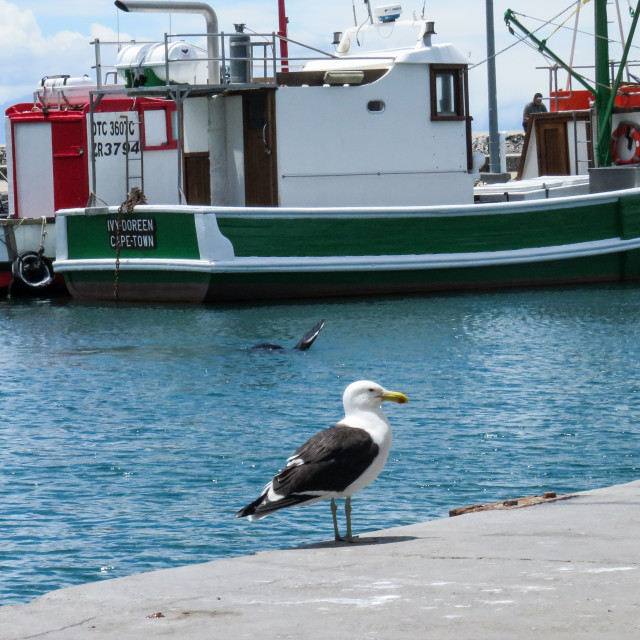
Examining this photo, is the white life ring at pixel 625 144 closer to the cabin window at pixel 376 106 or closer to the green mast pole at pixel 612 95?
the green mast pole at pixel 612 95

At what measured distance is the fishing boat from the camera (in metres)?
18.2

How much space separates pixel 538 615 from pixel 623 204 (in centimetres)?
1664

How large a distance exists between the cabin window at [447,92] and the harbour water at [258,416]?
123 inches

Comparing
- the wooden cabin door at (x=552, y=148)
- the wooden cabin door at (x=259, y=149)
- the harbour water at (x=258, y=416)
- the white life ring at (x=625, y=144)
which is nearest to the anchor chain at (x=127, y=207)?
the harbour water at (x=258, y=416)

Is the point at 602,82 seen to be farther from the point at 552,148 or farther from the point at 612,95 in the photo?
the point at 552,148

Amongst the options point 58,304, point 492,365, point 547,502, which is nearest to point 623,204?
point 492,365

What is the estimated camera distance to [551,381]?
12.1m

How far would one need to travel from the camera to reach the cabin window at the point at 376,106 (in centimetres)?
1908

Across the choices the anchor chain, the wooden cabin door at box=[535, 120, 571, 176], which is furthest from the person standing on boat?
the anchor chain

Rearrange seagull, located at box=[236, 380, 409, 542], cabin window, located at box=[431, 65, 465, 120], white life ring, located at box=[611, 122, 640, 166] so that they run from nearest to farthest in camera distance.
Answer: seagull, located at box=[236, 380, 409, 542]
cabin window, located at box=[431, 65, 465, 120]
white life ring, located at box=[611, 122, 640, 166]

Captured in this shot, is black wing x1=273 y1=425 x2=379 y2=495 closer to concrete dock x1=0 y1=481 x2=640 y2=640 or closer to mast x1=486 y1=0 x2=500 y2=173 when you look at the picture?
concrete dock x1=0 y1=481 x2=640 y2=640

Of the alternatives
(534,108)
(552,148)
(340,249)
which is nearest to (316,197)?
(340,249)

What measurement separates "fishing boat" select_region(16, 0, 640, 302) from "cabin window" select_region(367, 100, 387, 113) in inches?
1.4

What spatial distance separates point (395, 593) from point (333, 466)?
1051 millimetres
